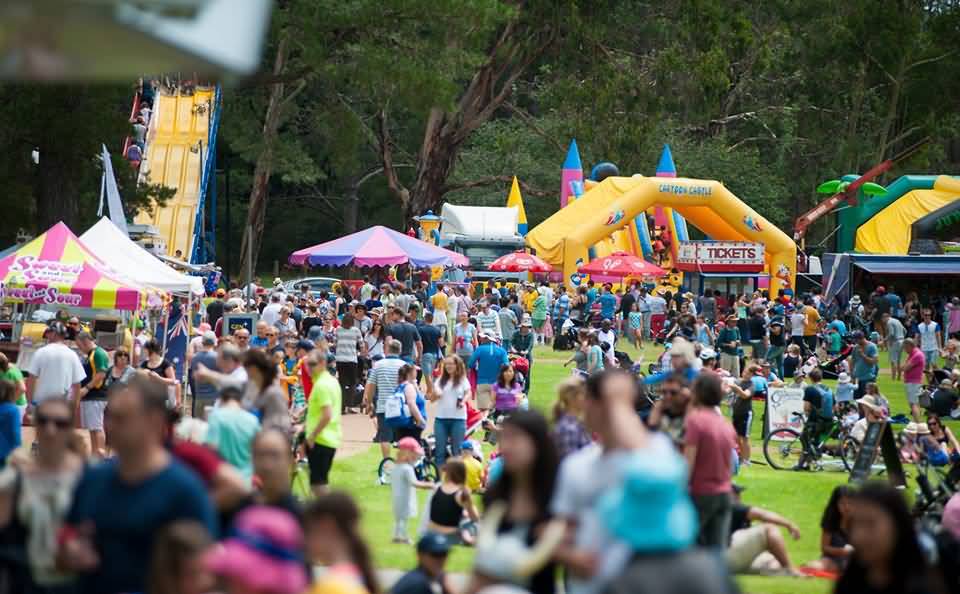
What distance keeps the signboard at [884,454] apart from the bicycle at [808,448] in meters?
2.18

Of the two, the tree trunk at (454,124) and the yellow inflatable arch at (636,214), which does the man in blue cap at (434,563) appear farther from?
the tree trunk at (454,124)

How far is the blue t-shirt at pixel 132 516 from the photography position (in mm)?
5453

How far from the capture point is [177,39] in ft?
14.5

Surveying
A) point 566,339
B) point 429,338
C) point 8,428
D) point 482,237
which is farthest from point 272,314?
point 482,237

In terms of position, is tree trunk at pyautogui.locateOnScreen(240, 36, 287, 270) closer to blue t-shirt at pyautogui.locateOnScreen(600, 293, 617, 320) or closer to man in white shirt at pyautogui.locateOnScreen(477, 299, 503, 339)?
blue t-shirt at pyautogui.locateOnScreen(600, 293, 617, 320)

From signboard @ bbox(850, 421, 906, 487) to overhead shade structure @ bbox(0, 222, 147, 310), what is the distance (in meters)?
8.53

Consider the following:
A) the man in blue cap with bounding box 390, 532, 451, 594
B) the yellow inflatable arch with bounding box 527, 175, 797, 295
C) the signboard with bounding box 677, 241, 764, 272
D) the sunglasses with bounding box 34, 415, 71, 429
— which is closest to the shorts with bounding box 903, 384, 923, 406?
the signboard with bounding box 677, 241, 764, 272

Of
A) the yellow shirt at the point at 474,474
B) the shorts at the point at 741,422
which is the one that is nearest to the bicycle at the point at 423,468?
the yellow shirt at the point at 474,474

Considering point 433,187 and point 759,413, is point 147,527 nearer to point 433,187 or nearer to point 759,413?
point 759,413

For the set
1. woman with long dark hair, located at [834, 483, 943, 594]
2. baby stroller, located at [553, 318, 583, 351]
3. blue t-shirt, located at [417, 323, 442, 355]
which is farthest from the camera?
baby stroller, located at [553, 318, 583, 351]

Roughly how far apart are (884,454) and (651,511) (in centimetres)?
1099

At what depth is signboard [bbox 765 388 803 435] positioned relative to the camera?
18.1m

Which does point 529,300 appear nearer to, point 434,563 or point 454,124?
point 454,124

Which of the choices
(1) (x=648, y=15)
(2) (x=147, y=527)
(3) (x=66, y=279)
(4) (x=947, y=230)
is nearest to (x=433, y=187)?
(1) (x=648, y=15)
